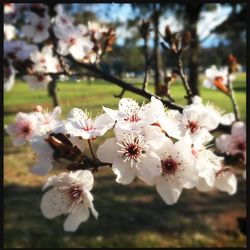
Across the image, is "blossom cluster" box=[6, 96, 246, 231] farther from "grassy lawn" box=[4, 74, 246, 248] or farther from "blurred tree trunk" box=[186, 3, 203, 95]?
"blurred tree trunk" box=[186, 3, 203, 95]

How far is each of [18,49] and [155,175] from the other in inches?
68.4

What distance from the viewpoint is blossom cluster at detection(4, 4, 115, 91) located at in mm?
2547

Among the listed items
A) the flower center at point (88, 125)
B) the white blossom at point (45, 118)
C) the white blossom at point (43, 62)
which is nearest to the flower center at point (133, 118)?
the flower center at point (88, 125)

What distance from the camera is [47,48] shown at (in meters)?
2.77

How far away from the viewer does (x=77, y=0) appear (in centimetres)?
192

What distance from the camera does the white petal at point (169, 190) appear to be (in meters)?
1.21

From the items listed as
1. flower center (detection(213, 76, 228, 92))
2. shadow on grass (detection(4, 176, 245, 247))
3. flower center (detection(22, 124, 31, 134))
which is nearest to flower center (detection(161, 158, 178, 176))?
flower center (detection(22, 124, 31, 134))

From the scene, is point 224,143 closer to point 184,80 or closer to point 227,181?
point 227,181

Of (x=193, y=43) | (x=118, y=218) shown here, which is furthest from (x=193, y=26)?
(x=118, y=218)

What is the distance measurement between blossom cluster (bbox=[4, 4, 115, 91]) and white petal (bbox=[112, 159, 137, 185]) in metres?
1.12

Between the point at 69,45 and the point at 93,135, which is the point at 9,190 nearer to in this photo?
the point at 69,45

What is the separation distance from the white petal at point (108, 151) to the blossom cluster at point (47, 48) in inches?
43.8

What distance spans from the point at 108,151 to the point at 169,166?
172 millimetres

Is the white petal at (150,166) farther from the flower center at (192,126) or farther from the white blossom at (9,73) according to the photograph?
the white blossom at (9,73)
